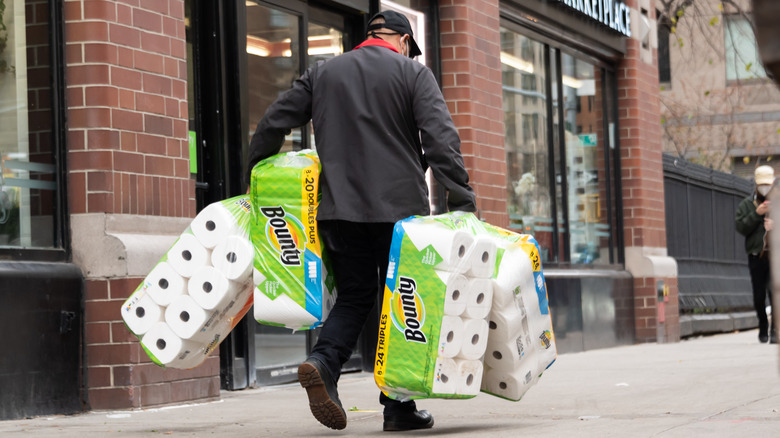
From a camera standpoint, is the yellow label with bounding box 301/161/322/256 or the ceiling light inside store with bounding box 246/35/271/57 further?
the ceiling light inside store with bounding box 246/35/271/57

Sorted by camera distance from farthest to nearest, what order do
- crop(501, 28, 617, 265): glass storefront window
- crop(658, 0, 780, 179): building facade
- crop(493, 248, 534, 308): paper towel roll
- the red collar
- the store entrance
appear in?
crop(658, 0, 780, 179): building facade
crop(501, 28, 617, 265): glass storefront window
the store entrance
the red collar
crop(493, 248, 534, 308): paper towel roll

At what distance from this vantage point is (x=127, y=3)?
279 inches

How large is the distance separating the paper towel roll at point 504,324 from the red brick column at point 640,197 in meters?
9.70

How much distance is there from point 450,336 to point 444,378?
180 millimetres

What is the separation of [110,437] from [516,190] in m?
7.45

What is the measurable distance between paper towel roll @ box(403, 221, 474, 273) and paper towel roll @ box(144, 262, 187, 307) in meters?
1.11

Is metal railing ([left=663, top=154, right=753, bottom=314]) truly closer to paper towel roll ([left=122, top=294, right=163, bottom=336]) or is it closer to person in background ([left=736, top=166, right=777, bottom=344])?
person in background ([left=736, top=166, right=777, bottom=344])

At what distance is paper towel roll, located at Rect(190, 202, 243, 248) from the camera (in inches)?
220

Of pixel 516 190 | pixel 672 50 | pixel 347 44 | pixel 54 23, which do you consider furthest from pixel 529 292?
pixel 672 50

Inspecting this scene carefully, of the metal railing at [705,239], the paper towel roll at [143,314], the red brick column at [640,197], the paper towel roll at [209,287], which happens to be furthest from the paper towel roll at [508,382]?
the metal railing at [705,239]

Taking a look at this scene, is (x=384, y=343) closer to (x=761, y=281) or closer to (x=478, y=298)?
(x=478, y=298)

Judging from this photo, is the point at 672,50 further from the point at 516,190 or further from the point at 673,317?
the point at 516,190

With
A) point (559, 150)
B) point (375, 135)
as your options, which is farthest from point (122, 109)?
point (559, 150)

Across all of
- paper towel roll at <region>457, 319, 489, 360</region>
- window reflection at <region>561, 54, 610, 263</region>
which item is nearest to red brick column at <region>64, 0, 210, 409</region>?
paper towel roll at <region>457, 319, 489, 360</region>
